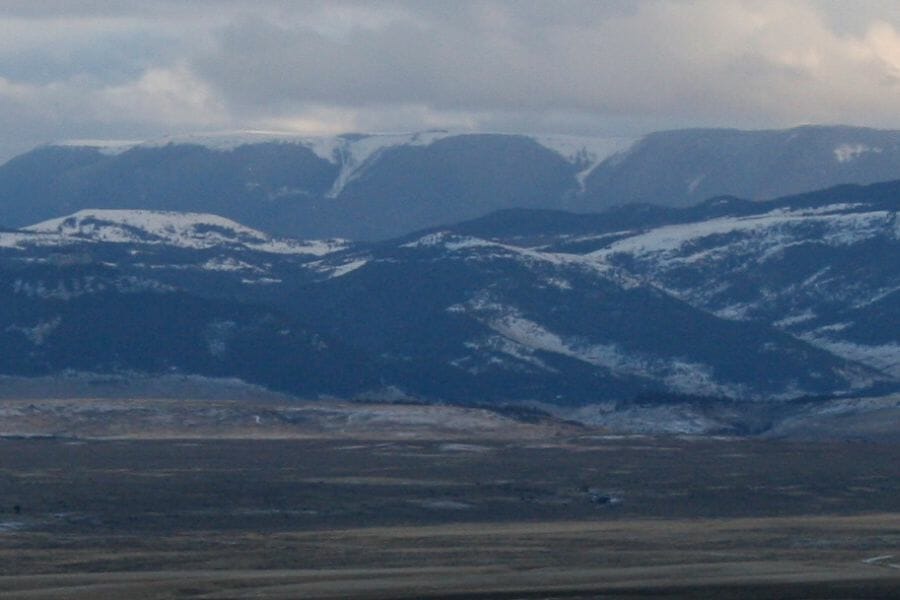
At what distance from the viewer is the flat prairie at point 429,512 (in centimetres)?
5723

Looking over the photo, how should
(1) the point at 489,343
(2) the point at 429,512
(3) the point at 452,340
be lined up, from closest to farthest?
(2) the point at 429,512 → (1) the point at 489,343 → (3) the point at 452,340

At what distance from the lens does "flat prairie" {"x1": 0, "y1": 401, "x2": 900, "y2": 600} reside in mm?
57231

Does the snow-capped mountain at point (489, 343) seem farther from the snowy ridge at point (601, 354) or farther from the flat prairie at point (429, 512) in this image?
the flat prairie at point (429, 512)

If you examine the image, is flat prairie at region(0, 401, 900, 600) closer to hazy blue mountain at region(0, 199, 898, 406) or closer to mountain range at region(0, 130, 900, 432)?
mountain range at region(0, 130, 900, 432)

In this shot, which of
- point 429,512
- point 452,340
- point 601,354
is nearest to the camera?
point 429,512

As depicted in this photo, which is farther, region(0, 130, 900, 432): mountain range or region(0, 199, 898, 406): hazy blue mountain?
region(0, 199, 898, 406): hazy blue mountain

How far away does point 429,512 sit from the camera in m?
79.8

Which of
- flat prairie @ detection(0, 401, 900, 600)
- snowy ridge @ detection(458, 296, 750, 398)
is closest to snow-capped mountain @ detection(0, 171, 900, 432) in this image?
snowy ridge @ detection(458, 296, 750, 398)

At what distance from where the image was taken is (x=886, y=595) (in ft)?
176

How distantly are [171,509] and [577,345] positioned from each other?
357 feet

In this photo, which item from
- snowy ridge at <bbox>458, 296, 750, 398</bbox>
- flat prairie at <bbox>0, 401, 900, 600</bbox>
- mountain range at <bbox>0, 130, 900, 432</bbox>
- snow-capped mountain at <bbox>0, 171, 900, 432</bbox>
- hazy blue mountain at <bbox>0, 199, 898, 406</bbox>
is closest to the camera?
flat prairie at <bbox>0, 401, 900, 600</bbox>

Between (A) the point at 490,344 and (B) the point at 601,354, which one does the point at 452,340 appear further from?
(B) the point at 601,354

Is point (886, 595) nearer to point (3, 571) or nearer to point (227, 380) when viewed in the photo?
point (3, 571)

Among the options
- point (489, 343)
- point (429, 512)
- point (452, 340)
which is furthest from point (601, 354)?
point (429, 512)
